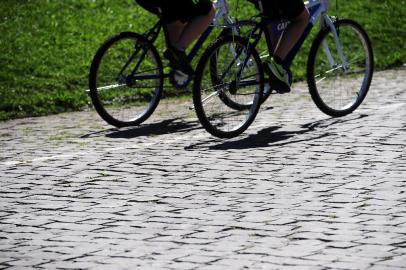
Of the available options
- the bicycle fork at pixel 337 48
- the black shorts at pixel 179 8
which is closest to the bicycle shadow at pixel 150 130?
the black shorts at pixel 179 8

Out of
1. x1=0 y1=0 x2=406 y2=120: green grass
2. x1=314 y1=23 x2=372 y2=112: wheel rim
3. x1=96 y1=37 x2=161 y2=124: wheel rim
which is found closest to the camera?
x1=96 y1=37 x2=161 y2=124: wheel rim

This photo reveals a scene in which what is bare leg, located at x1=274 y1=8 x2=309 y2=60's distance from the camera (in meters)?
10.1

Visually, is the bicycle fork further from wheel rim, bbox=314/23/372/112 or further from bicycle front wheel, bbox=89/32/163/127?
bicycle front wheel, bbox=89/32/163/127

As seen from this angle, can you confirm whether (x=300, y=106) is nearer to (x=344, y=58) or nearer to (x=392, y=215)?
(x=344, y=58)

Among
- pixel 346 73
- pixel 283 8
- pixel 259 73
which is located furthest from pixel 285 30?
pixel 346 73

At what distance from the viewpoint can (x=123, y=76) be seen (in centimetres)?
1042

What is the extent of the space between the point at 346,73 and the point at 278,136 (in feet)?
4.34

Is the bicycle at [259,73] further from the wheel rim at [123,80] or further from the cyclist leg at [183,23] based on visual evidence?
the wheel rim at [123,80]

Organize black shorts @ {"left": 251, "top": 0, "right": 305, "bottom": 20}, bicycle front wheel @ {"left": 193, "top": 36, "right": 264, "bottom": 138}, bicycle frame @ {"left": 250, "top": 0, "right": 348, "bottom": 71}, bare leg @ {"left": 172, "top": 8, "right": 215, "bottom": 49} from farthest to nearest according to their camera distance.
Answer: bare leg @ {"left": 172, "top": 8, "right": 215, "bottom": 49} → bicycle frame @ {"left": 250, "top": 0, "right": 348, "bottom": 71} → black shorts @ {"left": 251, "top": 0, "right": 305, "bottom": 20} → bicycle front wheel @ {"left": 193, "top": 36, "right": 264, "bottom": 138}

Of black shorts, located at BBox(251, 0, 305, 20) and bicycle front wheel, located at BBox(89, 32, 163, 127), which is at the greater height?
black shorts, located at BBox(251, 0, 305, 20)

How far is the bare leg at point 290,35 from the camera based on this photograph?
10.1 m

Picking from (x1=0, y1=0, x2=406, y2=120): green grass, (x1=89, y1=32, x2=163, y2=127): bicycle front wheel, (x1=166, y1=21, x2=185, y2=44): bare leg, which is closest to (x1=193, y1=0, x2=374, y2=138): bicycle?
(x1=166, y1=21, x2=185, y2=44): bare leg

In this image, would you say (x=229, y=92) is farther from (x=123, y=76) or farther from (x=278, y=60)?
(x=123, y=76)

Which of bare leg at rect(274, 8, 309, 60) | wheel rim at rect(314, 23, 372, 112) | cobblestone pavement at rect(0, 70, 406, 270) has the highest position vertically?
bare leg at rect(274, 8, 309, 60)
